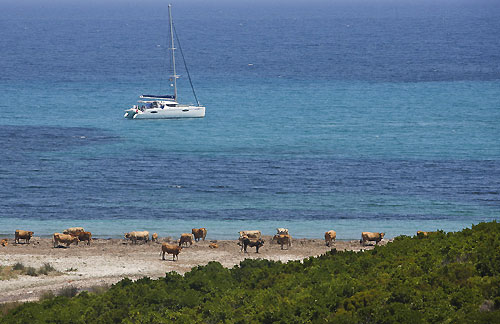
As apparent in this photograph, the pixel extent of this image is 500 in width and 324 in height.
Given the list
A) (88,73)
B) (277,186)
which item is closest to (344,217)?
(277,186)

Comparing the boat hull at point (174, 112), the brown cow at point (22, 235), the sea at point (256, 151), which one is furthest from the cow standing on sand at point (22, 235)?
the boat hull at point (174, 112)

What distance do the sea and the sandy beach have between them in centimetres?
390

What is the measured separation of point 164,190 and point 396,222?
1697cm

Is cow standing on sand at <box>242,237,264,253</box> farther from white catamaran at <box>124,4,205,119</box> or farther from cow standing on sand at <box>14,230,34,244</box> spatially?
white catamaran at <box>124,4,205,119</box>

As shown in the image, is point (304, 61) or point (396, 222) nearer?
point (396, 222)

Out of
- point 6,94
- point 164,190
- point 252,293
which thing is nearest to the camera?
point 252,293

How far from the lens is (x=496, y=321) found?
1750 centimetres

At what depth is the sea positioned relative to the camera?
49.4 meters

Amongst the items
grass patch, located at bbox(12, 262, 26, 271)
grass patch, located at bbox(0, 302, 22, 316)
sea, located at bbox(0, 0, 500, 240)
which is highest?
sea, located at bbox(0, 0, 500, 240)

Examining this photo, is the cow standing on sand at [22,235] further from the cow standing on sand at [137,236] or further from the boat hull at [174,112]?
the boat hull at [174,112]

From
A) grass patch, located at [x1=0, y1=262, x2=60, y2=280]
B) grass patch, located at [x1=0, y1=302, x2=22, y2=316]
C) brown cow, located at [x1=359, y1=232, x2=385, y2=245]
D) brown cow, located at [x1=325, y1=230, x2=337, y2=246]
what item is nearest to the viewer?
grass patch, located at [x1=0, y1=302, x2=22, y2=316]

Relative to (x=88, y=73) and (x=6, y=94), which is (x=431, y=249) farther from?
(x=88, y=73)

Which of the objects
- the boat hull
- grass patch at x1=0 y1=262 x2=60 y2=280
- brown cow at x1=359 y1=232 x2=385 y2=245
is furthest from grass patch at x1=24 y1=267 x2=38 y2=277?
the boat hull

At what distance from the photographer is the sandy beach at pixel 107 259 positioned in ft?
101
